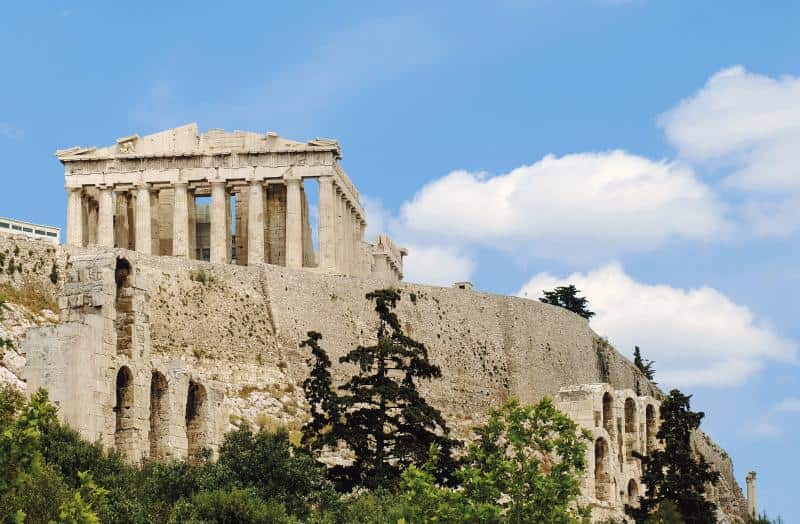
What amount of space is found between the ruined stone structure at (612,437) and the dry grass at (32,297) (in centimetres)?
1936

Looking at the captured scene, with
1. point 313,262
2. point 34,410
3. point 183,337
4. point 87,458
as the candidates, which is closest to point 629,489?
point 183,337

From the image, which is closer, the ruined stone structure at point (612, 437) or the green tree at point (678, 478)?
the green tree at point (678, 478)

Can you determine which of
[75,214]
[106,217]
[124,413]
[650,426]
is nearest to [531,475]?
[124,413]

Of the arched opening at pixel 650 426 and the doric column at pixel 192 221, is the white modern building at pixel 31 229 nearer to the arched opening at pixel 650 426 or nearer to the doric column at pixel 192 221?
the doric column at pixel 192 221

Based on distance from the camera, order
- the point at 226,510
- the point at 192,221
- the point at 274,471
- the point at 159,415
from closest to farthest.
Answer: the point at 226,510, the point at 274,471, the point at 159,415, the point at 192,221

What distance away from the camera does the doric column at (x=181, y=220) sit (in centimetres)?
8150

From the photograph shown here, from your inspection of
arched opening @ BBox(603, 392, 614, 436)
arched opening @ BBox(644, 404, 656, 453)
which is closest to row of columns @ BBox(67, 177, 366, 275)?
arched opening @ BBox(644, 404, 656, 453)

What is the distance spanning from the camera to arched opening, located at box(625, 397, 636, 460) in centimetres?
6894

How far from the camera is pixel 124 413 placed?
44500 mm

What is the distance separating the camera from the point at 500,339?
7906cm

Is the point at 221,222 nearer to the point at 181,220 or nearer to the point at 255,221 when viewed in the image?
the point at 255,221

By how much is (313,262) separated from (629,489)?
78.1 ft

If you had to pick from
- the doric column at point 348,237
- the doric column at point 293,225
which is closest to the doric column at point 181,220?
the doric column at point 293,225

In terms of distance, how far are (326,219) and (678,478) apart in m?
32.1
